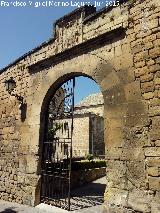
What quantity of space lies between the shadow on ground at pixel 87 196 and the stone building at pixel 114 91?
1087mm

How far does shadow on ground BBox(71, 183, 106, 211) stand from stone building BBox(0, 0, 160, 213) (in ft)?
3.57

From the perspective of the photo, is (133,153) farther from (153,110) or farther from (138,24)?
(138,24)

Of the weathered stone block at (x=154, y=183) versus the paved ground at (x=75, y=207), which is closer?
the weathered stone block at (x=154, y=183)

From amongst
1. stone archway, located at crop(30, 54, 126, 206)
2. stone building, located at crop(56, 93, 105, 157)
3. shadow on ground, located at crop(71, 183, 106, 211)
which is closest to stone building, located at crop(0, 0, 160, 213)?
stone archway, located at crop(30, 54, 126, 206)

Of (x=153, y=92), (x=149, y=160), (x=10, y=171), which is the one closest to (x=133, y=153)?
(x=149, y=160)

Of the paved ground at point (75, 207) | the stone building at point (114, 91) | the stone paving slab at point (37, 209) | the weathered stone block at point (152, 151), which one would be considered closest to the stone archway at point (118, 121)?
the stone building at point (114, 91)

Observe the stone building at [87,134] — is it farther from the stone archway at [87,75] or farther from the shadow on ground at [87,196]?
the stone archway at [87,75]

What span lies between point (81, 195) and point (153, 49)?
5.46 metres

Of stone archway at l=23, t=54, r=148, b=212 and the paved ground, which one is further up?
stone archway at l=23, t=54, r=148, b=212

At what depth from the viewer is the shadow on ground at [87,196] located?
22.1 feet

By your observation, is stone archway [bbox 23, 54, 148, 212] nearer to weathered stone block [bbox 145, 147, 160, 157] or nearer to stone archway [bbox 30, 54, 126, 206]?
stone archway [bbox 30, 54, 126, 206]

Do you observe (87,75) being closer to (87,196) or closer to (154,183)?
(154,183)

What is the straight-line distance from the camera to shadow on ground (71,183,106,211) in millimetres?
6747

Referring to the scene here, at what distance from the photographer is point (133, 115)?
4.69 metres
